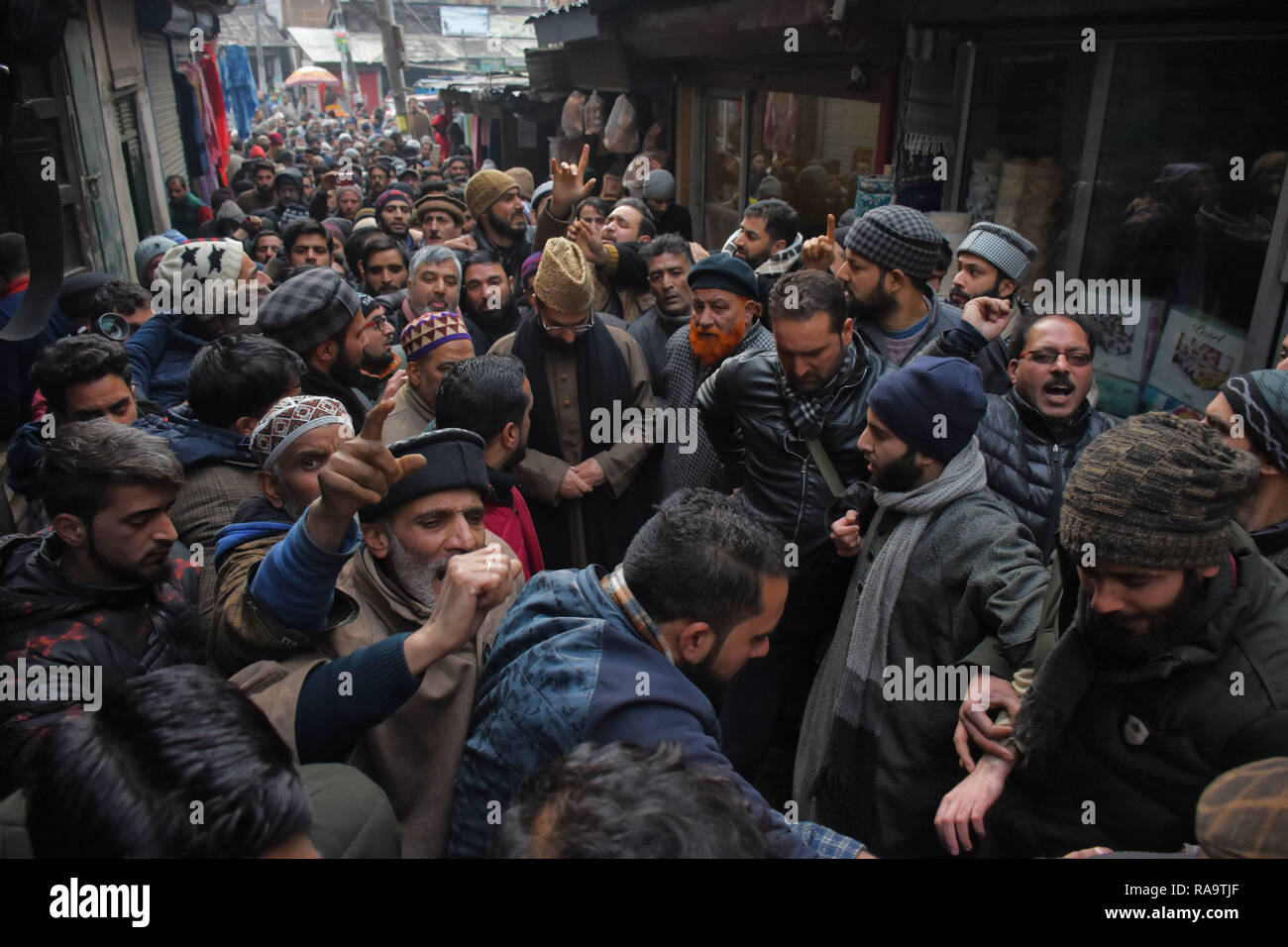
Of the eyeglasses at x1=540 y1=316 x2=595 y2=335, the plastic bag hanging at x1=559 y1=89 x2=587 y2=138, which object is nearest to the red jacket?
the eyeglasses at x1=540 y1=316 x2=595 y2=335

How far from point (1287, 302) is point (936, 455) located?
224 centimetres

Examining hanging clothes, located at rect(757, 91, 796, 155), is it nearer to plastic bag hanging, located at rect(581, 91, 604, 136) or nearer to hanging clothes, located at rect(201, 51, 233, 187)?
plastic bag hanging, located at rect(581, 91, 604, 136)

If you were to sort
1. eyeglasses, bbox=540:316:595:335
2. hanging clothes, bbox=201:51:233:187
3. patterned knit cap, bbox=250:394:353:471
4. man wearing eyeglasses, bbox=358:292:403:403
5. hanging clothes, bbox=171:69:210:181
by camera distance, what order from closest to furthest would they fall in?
patterned knit cap, bbox=250:394:353:471 → eyeglasses, bbox=540:316:595:335 → man wearing eyeglasses, bbox=358:292:403:403 → hanging clothes, bbox=171:69:210:181 → hanging clothes, bbox=201:51:233:187

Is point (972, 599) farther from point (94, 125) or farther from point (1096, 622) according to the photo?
point (94, 125)

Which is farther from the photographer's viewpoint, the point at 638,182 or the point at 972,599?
the point at 638,182

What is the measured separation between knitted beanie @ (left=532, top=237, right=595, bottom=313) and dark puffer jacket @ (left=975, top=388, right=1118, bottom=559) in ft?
5.42

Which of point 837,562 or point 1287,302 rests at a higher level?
point 1287,302

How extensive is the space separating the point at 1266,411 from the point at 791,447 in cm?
141

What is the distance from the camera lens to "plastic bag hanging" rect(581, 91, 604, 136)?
34.9 feet

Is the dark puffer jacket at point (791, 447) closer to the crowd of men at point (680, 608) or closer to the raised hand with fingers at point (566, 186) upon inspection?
the crowd of men at point (680, 608)

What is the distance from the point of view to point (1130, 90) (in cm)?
423

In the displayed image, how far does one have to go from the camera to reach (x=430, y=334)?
3299 millimetres

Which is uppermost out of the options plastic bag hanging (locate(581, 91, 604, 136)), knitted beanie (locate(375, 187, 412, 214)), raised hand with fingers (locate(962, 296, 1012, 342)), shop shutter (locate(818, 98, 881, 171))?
plastic bag hanging (locate(581, 91, 604, 136))
